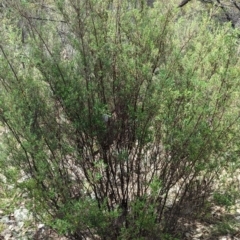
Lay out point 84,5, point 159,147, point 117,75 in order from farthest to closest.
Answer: point 159,147
point 117,75
point 84,5

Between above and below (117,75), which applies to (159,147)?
below

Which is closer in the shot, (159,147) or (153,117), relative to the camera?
(153,117)

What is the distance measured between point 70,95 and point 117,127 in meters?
0.68

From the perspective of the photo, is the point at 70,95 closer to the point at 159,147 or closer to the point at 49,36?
the point at 49,36

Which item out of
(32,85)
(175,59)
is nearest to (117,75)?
(175,59)

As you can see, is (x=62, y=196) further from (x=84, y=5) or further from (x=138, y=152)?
(x=84, y=5)

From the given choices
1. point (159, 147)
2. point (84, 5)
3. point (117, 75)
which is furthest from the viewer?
point (159, 147)

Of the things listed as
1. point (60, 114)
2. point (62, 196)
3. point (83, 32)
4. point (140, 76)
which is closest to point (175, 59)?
point (140, 76)

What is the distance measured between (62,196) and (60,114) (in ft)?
2.72

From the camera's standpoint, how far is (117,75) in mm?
3816

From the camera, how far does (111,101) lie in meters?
3.95

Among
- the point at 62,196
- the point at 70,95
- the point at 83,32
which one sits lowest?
the point at 62,196

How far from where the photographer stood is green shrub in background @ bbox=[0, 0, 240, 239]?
350cm

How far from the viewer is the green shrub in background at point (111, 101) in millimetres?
3496
